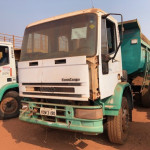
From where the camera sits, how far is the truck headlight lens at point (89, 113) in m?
2.91

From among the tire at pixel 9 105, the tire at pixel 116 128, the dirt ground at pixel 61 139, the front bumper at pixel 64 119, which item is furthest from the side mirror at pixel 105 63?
the tire at pixel 9 105

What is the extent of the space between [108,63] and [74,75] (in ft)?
2.51

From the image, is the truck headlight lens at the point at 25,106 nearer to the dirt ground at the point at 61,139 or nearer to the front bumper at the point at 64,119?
the front bumper at the point at 64,119

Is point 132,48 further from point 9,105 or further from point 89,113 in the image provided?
point 9,105

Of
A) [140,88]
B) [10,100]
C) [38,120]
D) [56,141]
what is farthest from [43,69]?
[140,88]

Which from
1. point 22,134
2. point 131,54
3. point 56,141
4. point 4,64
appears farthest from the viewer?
point 4,64

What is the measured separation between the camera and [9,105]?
20.2ft

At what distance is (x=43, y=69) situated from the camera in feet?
11.0

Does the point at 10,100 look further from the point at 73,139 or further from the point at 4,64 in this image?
the point at 73,139

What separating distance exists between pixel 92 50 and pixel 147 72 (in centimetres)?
388

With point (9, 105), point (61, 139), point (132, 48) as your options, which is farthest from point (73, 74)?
point (9, 105)

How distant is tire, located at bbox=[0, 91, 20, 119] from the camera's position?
19.6 ft

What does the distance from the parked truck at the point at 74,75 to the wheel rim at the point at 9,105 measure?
2.55m

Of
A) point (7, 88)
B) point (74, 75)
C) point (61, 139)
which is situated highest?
Answer: point (74, 75)
